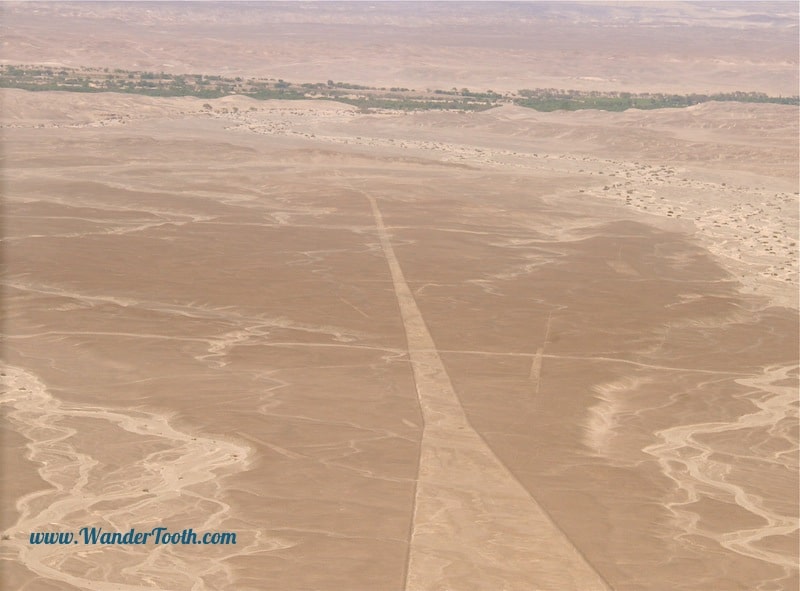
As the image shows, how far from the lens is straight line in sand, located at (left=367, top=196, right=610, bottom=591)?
12.1m

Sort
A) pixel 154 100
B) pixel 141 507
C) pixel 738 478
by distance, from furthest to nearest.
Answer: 1. pixel 154 100
2. pixel 738 478
3. pixel 141 507

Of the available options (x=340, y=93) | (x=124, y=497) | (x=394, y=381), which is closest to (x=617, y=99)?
(x=340, y=93)

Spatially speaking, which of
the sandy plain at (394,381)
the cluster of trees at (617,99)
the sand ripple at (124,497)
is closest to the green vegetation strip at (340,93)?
the cluster of trees at (617,99)

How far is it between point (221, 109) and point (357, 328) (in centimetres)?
5560

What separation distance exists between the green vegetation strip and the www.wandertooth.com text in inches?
2730

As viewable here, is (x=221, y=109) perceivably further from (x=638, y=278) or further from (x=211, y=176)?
(x=638, y=278)

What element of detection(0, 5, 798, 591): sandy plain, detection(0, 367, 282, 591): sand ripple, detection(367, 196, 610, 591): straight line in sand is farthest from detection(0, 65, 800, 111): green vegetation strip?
detection(367, 196, 610, 591): straight line in sand

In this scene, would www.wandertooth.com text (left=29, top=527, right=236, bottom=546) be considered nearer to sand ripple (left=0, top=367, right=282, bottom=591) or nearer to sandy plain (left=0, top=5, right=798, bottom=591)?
sand ripple (left=0, top=367, right=282, bottom=591)

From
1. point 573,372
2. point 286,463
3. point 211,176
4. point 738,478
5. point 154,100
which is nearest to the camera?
point 286,463

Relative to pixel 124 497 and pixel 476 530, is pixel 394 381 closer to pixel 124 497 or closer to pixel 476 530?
pixel 476 530

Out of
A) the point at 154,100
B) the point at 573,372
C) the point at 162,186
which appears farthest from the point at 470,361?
the point at 154,100

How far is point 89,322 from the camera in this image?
2256 cm

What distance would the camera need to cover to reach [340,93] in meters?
95.7

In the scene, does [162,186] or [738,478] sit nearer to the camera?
[738,478]
